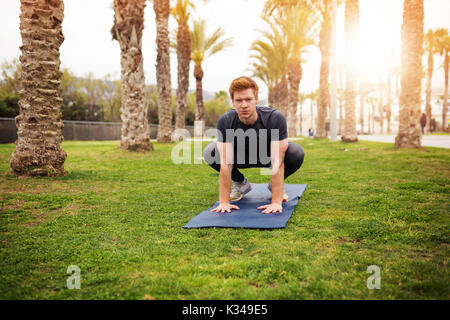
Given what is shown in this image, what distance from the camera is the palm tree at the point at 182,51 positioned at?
1981 cm

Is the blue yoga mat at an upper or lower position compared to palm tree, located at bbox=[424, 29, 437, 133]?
lower

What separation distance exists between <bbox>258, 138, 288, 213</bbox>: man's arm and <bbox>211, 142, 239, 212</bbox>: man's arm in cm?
46

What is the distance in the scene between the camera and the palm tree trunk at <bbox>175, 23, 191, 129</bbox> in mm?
19516

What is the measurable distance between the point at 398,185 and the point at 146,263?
14.6 ft

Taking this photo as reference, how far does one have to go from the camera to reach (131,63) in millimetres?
10102

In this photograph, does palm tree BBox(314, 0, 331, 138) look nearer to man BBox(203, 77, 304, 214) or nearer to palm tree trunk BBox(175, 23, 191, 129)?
palm tree trunk BBox(175, 23, 191, 129)

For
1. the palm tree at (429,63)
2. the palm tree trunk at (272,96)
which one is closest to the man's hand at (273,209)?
the palm tree trunk at (272,96)

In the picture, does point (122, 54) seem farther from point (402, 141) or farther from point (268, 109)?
point (402, 141)

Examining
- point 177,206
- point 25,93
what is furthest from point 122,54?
point 177,206

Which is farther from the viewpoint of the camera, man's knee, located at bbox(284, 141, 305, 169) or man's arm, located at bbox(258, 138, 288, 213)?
man's knee, located at bbox(284, 141, 305, 169)

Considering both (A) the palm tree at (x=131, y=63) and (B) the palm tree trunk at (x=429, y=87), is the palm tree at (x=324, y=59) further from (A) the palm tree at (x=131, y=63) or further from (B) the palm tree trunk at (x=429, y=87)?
(B) the palm tree trunk at (x=429, y=87)

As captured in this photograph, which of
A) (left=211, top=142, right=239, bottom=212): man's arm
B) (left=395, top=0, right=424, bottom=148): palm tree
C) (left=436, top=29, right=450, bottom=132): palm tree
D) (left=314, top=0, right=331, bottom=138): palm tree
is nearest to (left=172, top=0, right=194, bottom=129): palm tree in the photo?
(left=314, top=0, right=331, bottom=138): palm tree

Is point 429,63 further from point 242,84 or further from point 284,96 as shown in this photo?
point 242,84

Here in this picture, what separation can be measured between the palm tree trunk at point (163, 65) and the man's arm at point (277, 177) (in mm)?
12702
